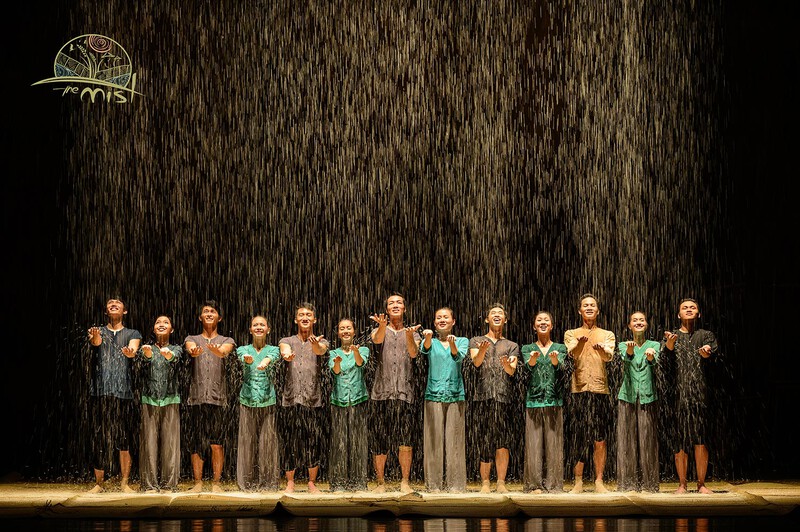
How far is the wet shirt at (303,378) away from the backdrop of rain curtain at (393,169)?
39.4 inches

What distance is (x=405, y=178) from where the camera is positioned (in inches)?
336

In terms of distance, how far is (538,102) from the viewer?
28.2 feet

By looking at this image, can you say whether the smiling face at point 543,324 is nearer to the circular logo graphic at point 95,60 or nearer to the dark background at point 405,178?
the dark background at point 405,178

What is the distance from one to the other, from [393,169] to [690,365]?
266 centimetres

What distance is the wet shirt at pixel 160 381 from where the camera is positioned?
7.17m

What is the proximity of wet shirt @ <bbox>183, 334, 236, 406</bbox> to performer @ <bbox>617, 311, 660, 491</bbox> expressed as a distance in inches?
93.8

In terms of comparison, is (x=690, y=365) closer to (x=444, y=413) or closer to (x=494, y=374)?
(x=494, y=374)

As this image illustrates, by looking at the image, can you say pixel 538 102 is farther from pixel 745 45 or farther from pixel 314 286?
pixel 314 286

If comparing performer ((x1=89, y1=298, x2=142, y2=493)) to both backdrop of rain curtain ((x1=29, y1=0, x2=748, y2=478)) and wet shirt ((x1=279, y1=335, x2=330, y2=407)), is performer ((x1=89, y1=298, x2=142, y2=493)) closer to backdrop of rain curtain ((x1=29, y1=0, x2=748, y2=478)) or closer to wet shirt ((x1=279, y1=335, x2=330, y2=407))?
backdrop of rain curtain ((x1=29, y1=0, x2=748, y2=478))

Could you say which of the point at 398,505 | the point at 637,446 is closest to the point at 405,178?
the point at 637,446

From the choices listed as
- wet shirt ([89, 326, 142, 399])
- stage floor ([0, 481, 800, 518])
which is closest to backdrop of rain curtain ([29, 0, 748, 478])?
wet shirt ([89, 326, 142, 399])

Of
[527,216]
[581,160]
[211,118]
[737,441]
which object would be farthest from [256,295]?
[737,441]

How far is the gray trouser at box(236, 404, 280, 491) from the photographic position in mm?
7078

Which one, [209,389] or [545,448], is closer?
[545,448]
